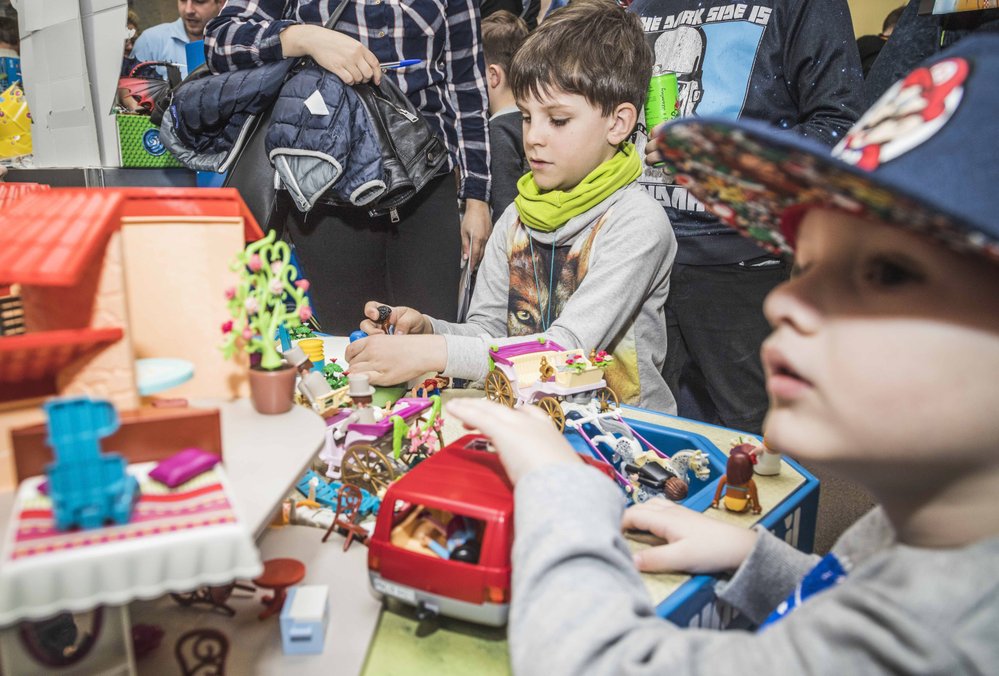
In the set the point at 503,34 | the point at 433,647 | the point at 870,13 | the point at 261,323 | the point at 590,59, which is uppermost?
the point at 870,13

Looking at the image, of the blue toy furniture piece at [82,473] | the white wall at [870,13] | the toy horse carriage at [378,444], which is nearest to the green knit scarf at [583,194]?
the toy horse carriage at [378,444]

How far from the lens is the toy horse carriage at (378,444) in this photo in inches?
29.4

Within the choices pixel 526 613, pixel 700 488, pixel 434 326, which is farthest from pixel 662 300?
pixel 526 613

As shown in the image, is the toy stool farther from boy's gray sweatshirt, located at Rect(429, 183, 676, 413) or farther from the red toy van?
boy's gray sweatshirt, located at Rect(429, 183, 676, 413)

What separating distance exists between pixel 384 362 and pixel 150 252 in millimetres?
486

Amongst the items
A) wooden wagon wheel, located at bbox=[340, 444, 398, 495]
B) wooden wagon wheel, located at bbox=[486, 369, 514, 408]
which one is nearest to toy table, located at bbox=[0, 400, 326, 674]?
wooden wagon wheel, located at bbox=[340, 444, 398, 495]

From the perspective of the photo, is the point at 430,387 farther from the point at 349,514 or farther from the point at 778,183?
the point at 778,183

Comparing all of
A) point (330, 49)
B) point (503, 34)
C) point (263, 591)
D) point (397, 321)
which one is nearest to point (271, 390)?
point (263, 591)

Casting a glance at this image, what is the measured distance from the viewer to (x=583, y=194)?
1.28 metres

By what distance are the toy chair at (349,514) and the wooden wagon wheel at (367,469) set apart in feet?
0.08

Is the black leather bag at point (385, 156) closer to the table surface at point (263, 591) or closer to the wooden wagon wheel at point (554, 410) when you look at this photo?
the wooden wagon wheel at point (554, 410)

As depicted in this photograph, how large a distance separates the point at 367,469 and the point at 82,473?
0.38 metres

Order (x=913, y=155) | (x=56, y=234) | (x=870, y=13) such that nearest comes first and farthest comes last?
(x=913, y=155), (x=56, y=234), (x=870, y=13)

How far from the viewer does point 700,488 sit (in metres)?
0.86
